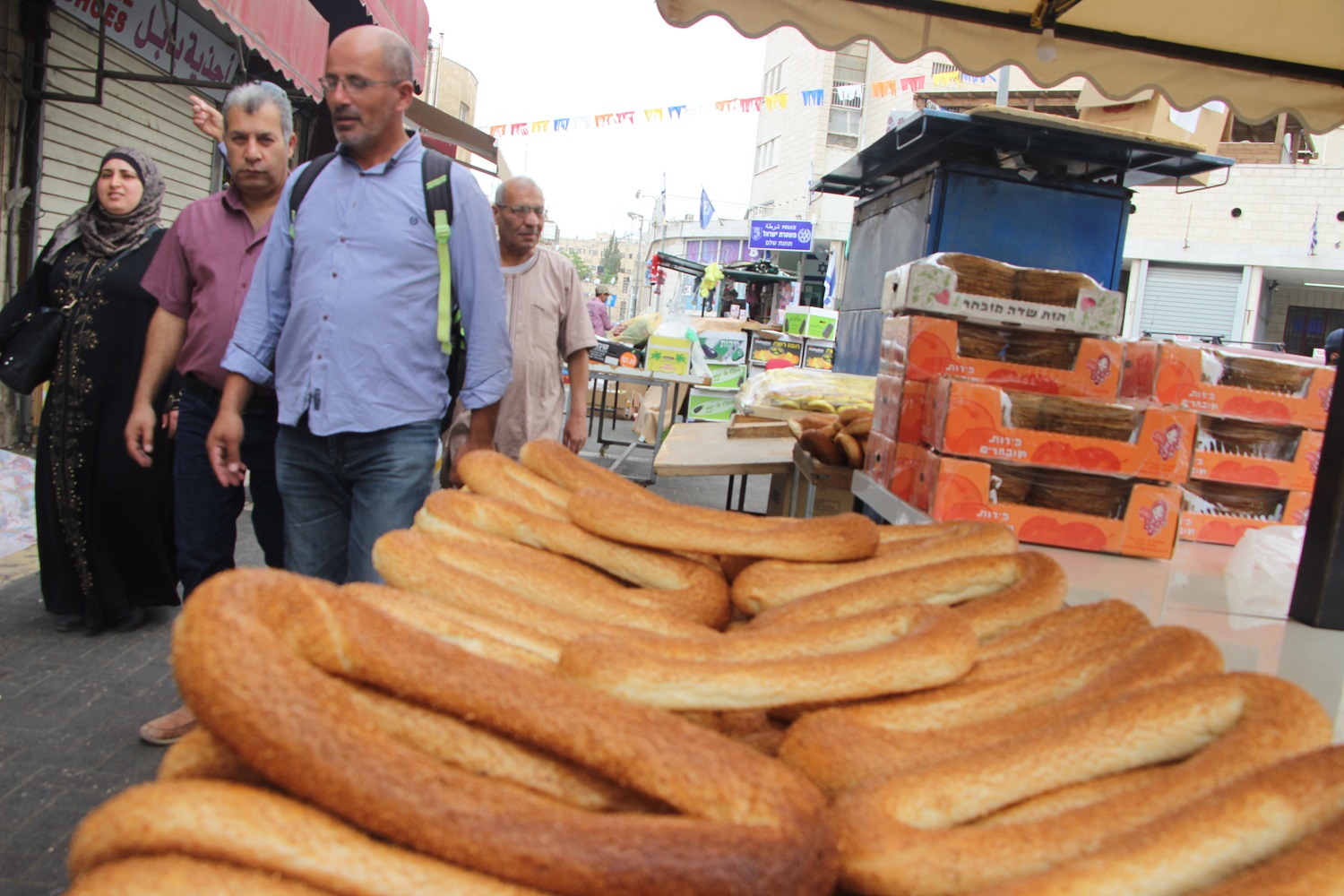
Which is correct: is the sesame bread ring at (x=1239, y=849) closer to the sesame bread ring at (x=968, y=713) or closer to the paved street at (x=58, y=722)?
the sesame bread ring at (x=968, y=713)

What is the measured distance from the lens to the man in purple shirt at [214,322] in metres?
3.30

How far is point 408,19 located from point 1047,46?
9062 mm

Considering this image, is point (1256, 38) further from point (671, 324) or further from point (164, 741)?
point (671, 324)

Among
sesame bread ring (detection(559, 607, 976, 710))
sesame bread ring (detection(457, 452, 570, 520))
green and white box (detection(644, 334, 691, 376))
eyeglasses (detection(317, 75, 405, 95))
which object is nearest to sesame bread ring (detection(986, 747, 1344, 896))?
sesame bread ring (detection(559, 607, 976, 710))

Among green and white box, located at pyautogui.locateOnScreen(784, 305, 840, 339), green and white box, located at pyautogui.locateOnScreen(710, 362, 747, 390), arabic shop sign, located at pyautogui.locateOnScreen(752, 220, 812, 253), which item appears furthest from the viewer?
arabic shop sign, located at pyautogui.locateOnScreen(752, 220, 812, 253)

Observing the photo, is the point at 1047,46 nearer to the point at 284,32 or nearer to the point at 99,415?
the point at 99,415

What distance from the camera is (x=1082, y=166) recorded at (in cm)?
585

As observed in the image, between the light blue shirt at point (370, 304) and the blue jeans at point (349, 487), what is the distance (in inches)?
2.9

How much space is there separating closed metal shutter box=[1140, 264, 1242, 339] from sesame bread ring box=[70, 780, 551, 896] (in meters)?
26.4

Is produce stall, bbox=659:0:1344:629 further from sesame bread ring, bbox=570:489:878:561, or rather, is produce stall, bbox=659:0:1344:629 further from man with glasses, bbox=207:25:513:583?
sesame bread ring, bbox=570:489:878:561

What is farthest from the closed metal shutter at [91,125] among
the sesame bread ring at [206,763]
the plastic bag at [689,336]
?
the sesame bread ring at [206,763]

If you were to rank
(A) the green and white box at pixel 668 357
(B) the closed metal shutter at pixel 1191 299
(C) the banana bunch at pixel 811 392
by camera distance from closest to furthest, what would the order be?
(C) the banana bunch at pixel 811 392 < (A) the green and white box at pixel 668 357 < (B) the closed metal shutter at pixel 1191 299

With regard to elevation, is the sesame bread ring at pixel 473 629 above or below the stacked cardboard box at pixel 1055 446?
below

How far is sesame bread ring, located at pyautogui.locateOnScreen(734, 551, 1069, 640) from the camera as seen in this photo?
4.15 ft
